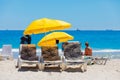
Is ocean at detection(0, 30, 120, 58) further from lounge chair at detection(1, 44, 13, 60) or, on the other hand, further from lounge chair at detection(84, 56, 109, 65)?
lounge chair at detection(84, 56, 109, 65)

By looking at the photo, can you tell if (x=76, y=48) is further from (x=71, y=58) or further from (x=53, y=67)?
(x=53, y=67)

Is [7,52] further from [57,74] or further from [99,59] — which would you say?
[57,74]

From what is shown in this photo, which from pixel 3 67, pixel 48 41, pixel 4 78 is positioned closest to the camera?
pixel 4 78

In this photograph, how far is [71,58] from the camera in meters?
11.3

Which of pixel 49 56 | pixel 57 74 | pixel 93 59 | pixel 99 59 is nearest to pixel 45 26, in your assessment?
pixel 49 56

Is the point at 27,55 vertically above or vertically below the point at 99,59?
above

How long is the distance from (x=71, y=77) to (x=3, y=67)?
3.14 meters

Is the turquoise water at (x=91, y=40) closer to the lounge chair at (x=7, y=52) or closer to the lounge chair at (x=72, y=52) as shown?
the lounge chair at (x=7, y=52)

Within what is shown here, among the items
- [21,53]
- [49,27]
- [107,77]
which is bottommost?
[107,77]

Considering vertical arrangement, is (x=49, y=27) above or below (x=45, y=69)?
above

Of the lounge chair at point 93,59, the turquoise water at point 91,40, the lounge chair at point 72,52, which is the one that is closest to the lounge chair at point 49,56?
the lounge chair at point 72,52

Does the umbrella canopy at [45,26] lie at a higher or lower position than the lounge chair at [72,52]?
higher

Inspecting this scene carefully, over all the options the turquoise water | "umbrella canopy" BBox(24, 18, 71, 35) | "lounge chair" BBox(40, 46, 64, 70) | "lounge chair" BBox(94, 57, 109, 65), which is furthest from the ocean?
"lounge chair" BBox(40, 46, 64, 70)

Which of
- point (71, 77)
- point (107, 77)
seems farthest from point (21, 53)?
point (107, 77)
